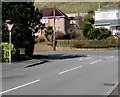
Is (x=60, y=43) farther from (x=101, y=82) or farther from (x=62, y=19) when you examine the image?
(x=101, y=82)

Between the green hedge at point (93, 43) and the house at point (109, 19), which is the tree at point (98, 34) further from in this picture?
the house at point (109, 19)

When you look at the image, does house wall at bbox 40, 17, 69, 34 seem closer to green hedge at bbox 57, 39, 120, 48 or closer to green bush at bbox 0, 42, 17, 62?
green hedge at bbox 57, 39, 120, 48

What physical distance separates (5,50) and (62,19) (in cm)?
4010

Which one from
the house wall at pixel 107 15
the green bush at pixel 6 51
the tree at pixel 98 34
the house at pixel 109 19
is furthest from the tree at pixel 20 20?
the house wall at pixel 107 15

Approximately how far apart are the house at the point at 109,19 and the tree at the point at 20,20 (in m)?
36.9

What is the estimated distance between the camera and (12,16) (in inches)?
971

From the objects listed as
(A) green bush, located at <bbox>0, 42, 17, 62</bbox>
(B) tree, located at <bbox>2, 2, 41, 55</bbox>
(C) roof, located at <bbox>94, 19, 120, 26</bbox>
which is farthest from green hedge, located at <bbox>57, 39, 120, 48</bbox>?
(A) green bush, located at <bbox>0, 42, 17, 62</bbox>

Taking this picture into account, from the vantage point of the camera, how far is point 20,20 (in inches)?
989

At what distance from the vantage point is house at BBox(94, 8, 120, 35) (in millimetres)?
60600

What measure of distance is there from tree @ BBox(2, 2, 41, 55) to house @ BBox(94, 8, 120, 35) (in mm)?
36881

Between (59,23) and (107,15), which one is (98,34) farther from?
(107,15)

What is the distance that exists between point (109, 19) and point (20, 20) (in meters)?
40.9

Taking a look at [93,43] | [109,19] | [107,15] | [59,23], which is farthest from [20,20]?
[107,15]

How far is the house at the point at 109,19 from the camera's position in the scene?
6060cm
